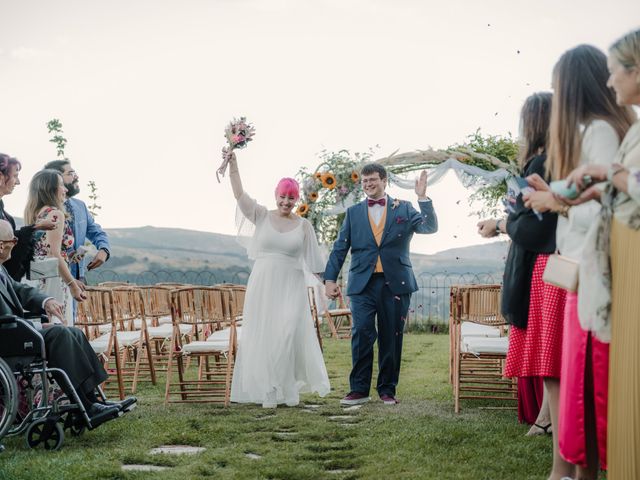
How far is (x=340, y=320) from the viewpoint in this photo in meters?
15.7

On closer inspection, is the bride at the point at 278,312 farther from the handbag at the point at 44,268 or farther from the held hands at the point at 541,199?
the held hands at the point at 541,199

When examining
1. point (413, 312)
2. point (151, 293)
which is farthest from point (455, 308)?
point (413, 312)

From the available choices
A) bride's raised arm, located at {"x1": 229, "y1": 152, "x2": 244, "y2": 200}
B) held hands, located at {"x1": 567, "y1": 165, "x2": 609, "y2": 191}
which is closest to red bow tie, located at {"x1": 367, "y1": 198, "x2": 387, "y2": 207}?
bride's raised arm, located at {"x1": 229, "y1": 152, "x2": 244, "y2": 200}

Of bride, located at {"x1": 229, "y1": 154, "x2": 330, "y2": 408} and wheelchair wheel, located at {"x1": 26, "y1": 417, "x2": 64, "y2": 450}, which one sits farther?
bride, located at {"x1": 229, "y1": 154, "x2": 330, "y2": 408}

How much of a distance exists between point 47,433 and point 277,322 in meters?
2.51

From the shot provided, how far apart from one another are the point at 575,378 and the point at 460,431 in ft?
7.55

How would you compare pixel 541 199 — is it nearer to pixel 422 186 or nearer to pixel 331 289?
pixel 422 186

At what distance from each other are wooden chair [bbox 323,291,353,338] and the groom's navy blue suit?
6.69m

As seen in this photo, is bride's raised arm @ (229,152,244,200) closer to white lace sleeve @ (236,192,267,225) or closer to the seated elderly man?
white lace sleeve @ (236,192,267,225)

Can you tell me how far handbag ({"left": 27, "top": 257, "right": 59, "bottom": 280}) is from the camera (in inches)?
247

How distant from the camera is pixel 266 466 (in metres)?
4.45

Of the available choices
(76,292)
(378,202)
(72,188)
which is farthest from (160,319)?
(378,202)

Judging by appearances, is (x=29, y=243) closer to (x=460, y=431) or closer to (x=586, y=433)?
(x=460, y=431)

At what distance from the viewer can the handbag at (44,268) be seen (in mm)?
6277
